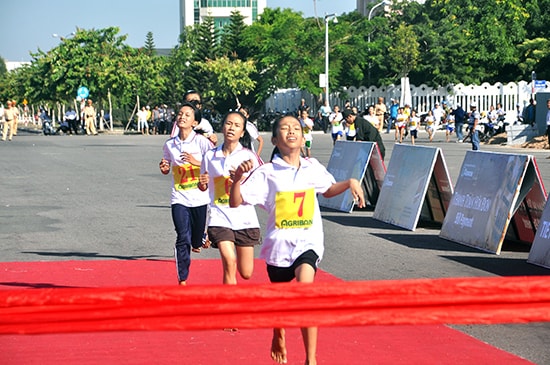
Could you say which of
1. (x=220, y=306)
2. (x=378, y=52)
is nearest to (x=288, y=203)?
(x=220, y=306)

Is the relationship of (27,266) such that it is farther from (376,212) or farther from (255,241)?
(376,212)

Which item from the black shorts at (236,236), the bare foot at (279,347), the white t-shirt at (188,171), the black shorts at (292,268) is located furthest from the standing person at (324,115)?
the bare foot at (279,347)

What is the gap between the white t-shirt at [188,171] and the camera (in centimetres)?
955

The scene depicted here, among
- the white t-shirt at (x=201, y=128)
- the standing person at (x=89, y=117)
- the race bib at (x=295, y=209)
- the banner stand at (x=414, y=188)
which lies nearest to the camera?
the race bib at (x=295, y=209)

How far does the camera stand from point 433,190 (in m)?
14.7

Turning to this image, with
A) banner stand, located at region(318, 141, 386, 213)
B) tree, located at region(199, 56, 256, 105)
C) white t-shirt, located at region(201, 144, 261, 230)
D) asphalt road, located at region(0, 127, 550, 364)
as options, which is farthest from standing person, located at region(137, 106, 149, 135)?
white t-shirt, located at region(201, 144, 261, 230)

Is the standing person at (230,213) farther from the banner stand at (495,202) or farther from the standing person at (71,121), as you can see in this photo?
the standing person at (71,121)

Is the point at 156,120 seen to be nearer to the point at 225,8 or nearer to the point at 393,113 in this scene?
the point at 393,113

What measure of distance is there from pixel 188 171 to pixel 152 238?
13.2 feet

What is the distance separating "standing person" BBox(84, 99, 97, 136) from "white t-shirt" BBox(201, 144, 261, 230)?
48.8 metres

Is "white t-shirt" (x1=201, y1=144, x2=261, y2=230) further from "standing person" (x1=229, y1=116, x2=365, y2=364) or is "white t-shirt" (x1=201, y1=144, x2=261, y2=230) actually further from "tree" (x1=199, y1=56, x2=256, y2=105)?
"tree" (x1=199, y1=56, x2=256, y2=105)

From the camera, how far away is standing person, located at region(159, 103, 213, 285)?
9.48 metres

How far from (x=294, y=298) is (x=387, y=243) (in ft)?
31.4

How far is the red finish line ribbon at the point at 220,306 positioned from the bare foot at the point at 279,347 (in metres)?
2.63
